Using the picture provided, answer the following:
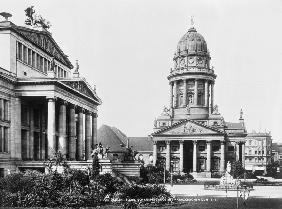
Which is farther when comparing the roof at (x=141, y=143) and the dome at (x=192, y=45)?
the roof at (x=141, y=143)

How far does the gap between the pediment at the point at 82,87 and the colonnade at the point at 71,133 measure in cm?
228

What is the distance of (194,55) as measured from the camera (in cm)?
12194

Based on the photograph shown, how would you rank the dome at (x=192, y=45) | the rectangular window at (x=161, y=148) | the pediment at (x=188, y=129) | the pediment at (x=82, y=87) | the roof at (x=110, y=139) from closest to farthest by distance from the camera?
the pediment at (x=82, y=87), the pediment at (x=188, y=129), the rectangular window at (x=161, y=148), the dome at (x=192, y=45), the roof at (x=110, y=139)

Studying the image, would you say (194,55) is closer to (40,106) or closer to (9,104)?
(40,106)

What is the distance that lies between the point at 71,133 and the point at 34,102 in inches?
272

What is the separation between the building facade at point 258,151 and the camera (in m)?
158

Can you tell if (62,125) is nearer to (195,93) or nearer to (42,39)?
(42,39)

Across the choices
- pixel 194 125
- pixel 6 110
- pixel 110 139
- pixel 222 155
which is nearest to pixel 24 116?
pixel 6 110

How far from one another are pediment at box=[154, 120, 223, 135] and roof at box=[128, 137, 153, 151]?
953 inches

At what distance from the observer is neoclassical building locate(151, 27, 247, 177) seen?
113m

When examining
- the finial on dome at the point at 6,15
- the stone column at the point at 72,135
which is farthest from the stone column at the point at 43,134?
the finial on dome at the point at 6,15

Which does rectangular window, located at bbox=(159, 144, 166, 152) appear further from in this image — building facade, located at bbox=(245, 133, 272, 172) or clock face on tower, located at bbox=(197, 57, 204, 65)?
building facade, located at bbox=(245, 133, 272, 172)

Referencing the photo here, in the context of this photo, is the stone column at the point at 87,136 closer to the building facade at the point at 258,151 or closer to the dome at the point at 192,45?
the dome at the point at 192,45

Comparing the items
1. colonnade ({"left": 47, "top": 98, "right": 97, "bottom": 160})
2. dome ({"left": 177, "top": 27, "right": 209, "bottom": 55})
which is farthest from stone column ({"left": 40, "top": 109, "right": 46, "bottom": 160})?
dome ({"left": 177, "top": 27, "right": 209, "bottom": 55})
